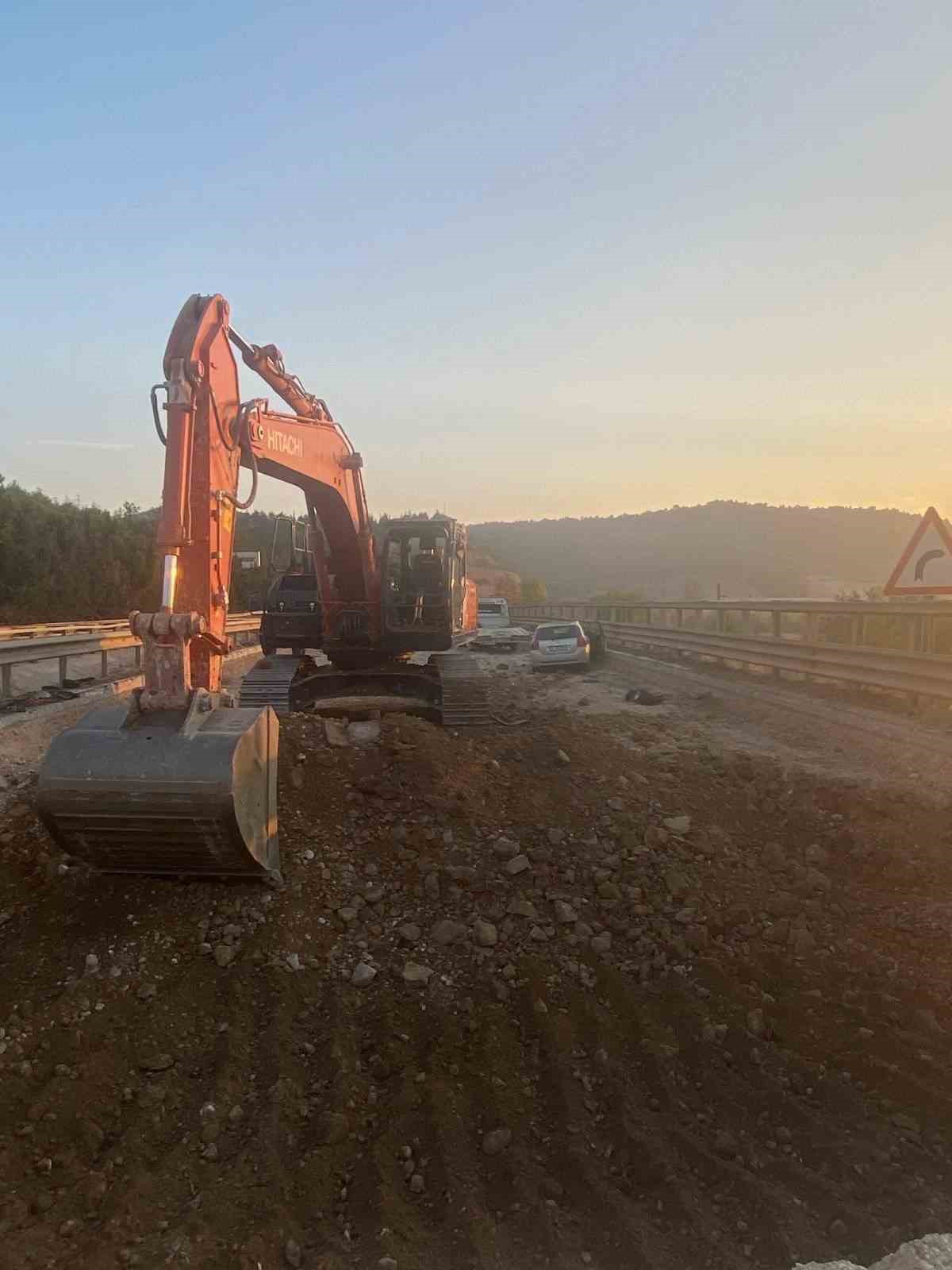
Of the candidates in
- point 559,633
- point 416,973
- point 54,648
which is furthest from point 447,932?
point 559,633

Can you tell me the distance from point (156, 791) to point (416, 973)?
5.53ft

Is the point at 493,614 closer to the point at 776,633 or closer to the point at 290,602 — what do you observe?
the point at 776,633

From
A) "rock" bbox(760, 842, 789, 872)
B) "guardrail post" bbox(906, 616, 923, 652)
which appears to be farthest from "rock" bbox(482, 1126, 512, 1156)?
"guardrail post" bbox(906, 616, 923, 652)

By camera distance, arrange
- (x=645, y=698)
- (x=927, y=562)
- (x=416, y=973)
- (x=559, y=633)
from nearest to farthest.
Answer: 1. (x=416, y=973)
2. (x=927, y=562)
3. (x=645, y=698)
4. (x=559, y=633)

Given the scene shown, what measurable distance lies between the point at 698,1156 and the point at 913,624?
10247 millimetres

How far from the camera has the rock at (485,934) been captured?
5.29m

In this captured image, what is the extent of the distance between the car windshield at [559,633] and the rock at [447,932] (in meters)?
16.6

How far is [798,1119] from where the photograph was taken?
388 cm

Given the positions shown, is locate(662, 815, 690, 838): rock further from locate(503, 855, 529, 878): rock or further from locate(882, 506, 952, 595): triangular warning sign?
locate(882, 506, 952, 595): triangular warning sign

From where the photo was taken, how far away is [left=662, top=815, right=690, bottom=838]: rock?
6.62 metres

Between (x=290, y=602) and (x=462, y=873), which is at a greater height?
(x=290, y=602)

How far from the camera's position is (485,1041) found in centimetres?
449

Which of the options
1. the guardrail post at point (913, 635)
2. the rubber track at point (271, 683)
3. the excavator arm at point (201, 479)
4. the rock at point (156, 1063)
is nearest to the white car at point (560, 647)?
the guardrail post at point (913, 635)

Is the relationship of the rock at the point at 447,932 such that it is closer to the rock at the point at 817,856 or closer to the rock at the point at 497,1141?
the rock at the point at 497,1141
